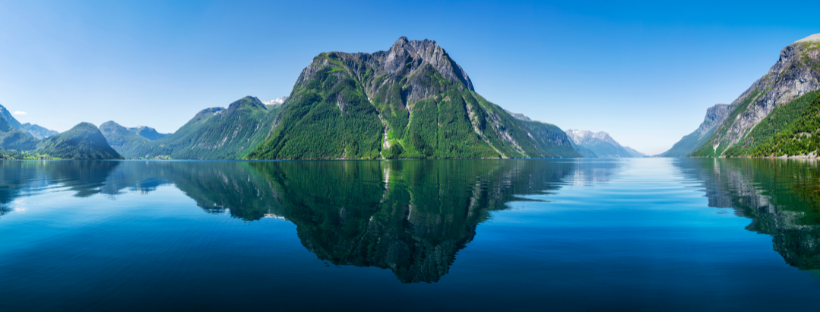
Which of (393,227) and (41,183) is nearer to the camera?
(393,227)

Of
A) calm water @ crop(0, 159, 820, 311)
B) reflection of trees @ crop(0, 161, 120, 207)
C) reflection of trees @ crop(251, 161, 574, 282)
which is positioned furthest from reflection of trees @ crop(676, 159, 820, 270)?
reflection of trees @ crop(0, 161, 120, 207)

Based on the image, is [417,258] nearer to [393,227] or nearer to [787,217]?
[393,227]

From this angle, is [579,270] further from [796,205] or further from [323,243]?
[796,205]

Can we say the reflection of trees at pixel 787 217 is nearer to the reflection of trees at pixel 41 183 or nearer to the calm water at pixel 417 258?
the calm water at pixel 417 258

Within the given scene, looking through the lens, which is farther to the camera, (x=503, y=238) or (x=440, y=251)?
(x=503, y=238)

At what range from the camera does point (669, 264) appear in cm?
1430

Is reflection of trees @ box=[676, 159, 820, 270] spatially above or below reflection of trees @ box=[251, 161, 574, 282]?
above

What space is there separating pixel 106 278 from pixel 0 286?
127 inches

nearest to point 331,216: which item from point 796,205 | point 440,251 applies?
point 440,251

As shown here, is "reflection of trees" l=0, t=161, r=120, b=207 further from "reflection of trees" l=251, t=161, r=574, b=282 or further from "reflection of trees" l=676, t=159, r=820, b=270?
"reflection of trees" l=676, t=159, r=820, b=270

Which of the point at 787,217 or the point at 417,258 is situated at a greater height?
the point at 787,217

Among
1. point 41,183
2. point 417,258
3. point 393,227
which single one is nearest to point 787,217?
point 417,258

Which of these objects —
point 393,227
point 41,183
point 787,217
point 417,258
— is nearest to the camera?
point 417,258

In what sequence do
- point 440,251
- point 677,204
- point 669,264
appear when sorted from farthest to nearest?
1. point 677,204
2. point 440,251
3. point 669,264
